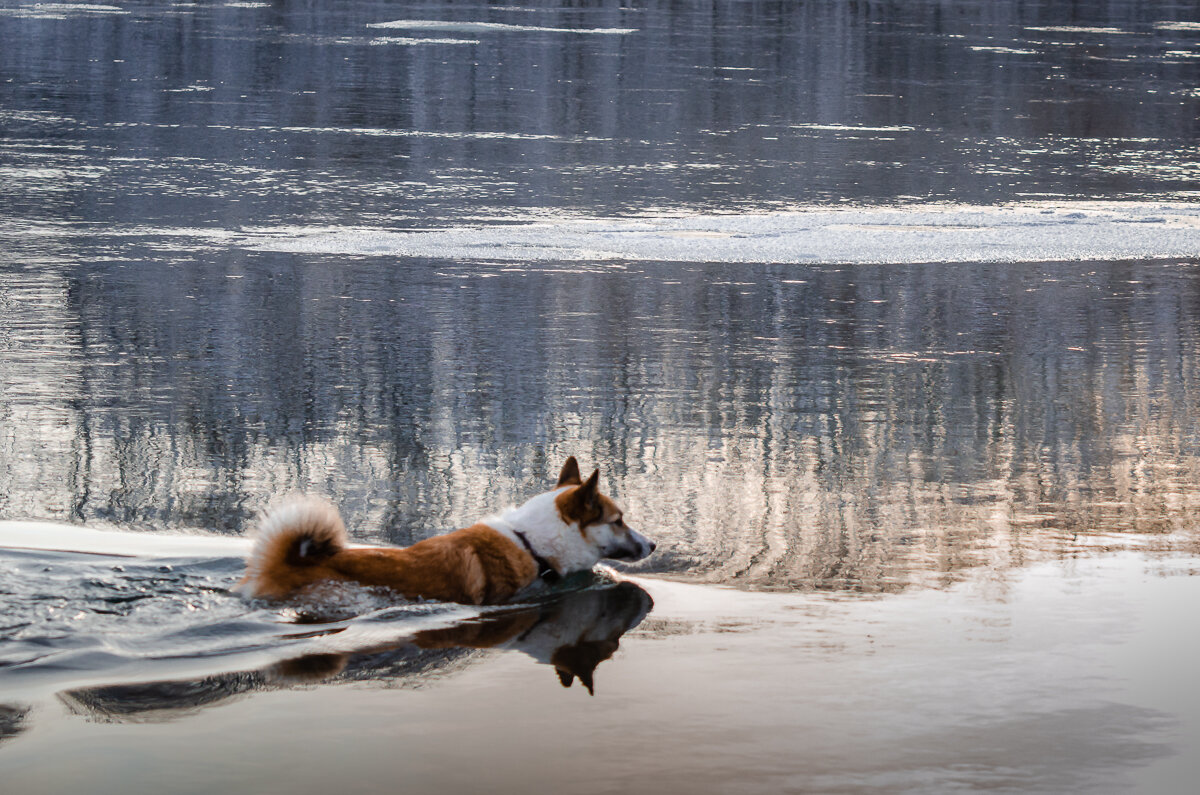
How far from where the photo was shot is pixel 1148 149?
20.0 m

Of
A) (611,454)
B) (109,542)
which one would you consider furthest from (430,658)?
(611,454)

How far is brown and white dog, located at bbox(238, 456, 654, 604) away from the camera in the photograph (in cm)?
573

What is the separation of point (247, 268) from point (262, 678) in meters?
7.24

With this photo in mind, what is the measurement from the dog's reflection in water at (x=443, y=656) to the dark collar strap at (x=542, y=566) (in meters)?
0.14

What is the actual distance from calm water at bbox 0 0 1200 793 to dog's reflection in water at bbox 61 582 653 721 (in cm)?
2

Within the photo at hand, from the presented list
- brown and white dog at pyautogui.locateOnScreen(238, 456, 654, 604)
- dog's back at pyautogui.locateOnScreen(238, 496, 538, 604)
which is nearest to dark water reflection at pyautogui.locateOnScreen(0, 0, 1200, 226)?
brown and white dog at pyautogui.locateOnScreen(238, 456, 654, 604)

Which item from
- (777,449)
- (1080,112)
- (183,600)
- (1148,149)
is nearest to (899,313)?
(777,449)

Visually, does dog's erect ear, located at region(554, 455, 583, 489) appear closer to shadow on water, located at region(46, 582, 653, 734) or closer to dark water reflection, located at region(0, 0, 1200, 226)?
shadow on water, located at region(46, 582, 653, 734)

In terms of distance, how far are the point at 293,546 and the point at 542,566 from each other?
111cm

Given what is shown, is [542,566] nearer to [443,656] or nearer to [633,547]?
[633,547]

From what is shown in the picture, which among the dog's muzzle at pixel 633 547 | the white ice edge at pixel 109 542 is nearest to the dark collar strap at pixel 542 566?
the dog's muzzle at pixel 633 547

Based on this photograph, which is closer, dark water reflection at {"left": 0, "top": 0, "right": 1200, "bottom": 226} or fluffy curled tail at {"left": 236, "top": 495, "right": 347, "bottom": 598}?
fluffy curled tail at {"left": 236, "top": 495, "right": 347, "bottom": 598}

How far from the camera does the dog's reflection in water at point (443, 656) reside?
4941 millimetres

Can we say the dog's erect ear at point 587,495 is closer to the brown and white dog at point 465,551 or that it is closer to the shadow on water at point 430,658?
the brown and white dog at point 465,551
